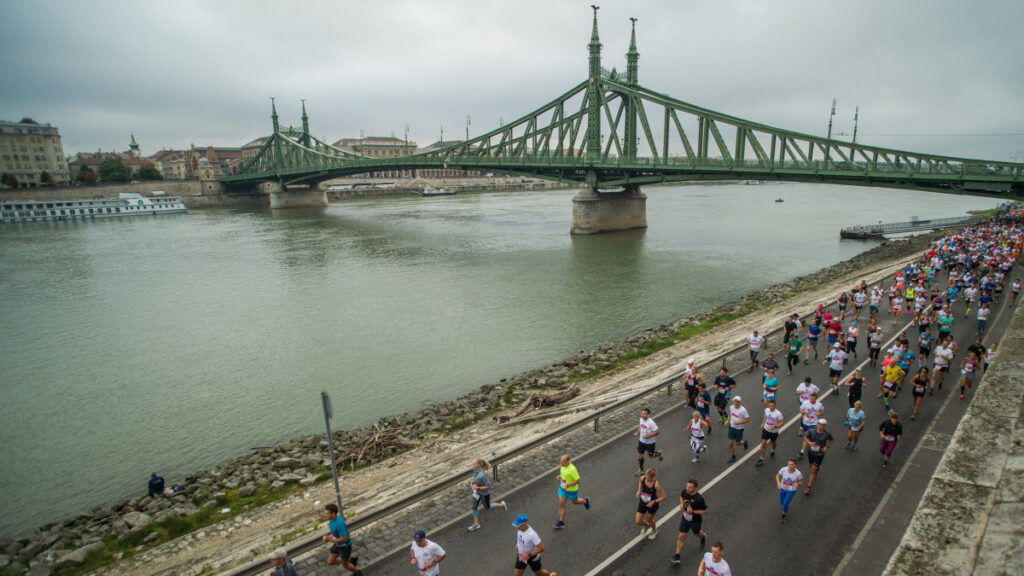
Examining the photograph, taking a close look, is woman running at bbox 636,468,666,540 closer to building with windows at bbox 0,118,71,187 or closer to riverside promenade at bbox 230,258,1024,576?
riverside promenade at bbox 230,258,1024,576

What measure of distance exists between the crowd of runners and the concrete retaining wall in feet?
6.68

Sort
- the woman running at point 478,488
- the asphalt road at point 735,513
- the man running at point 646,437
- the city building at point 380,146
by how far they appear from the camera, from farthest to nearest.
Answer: the city building at point 380,146 < the man running at point 646,437 < the woman running at point 478,488 < the asphalt road at point 735,513

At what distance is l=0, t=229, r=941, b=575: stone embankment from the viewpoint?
32.9 feet

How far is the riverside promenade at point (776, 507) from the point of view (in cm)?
476

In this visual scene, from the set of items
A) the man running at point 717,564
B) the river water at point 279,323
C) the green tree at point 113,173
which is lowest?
the river water at point 279,323

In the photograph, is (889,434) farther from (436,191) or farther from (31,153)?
(31,153)

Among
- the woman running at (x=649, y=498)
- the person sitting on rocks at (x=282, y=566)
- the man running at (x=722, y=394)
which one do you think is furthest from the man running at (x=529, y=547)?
the man running at (x=722, y=394)

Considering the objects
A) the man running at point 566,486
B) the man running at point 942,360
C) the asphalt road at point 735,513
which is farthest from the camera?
the man running at point 942,360

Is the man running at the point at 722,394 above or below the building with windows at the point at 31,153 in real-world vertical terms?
below

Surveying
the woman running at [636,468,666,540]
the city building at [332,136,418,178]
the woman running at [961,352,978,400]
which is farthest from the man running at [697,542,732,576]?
the city building at [332,136,418,178]

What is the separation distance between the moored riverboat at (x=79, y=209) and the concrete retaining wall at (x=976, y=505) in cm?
11910

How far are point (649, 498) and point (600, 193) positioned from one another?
55842mm

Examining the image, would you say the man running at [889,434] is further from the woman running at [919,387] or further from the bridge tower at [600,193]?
the bridge tower at [600,193]

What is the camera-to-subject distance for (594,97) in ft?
219
